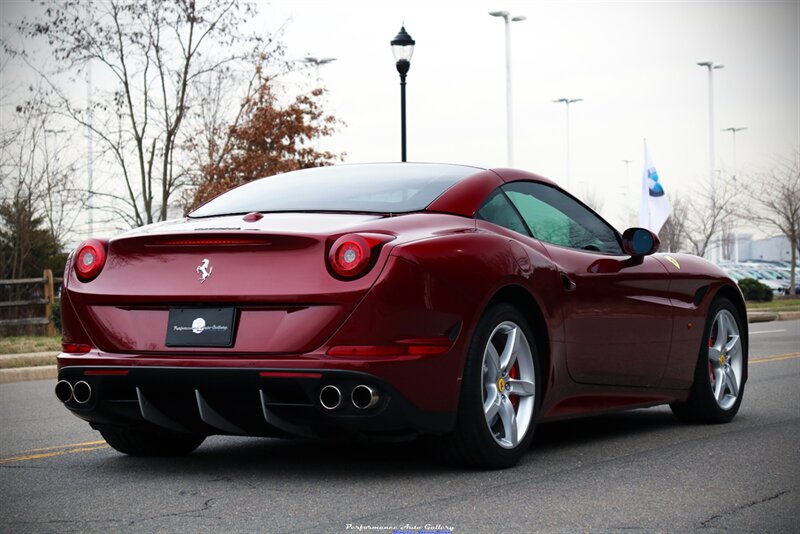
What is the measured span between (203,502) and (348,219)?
1.40m

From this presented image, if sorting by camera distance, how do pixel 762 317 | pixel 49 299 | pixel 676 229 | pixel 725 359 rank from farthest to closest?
pixel 676 229, pixel 762 317, pixel 49 299, pixel 725 359

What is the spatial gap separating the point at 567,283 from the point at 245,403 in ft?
6.09

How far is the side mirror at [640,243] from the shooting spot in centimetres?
688

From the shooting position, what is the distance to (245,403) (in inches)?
199

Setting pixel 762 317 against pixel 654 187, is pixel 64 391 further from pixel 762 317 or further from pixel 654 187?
pixel 654 187

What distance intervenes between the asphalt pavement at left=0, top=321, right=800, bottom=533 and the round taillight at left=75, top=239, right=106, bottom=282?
92 cm

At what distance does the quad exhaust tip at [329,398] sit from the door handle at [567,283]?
1.60 metres

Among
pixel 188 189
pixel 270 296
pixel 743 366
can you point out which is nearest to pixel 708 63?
pixel 188 189

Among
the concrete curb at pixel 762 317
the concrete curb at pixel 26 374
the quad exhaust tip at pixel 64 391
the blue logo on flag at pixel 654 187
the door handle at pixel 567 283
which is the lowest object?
Result: the concrete curb at pixel 762 317

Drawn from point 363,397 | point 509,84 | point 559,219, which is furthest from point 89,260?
point 509,84

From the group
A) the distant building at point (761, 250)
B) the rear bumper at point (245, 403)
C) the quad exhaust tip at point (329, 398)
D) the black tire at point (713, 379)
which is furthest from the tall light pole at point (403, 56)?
the distant building at point (761, 250)

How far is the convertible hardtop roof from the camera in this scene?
566 centimetres

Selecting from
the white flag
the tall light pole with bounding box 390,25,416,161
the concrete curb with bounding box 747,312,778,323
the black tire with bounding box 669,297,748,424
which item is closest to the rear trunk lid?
the black tire with bounding box 669,297,748,424

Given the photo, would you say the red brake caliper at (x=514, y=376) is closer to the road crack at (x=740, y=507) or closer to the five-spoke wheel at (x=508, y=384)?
the five-spoke wheel at (x=508, y=384)
